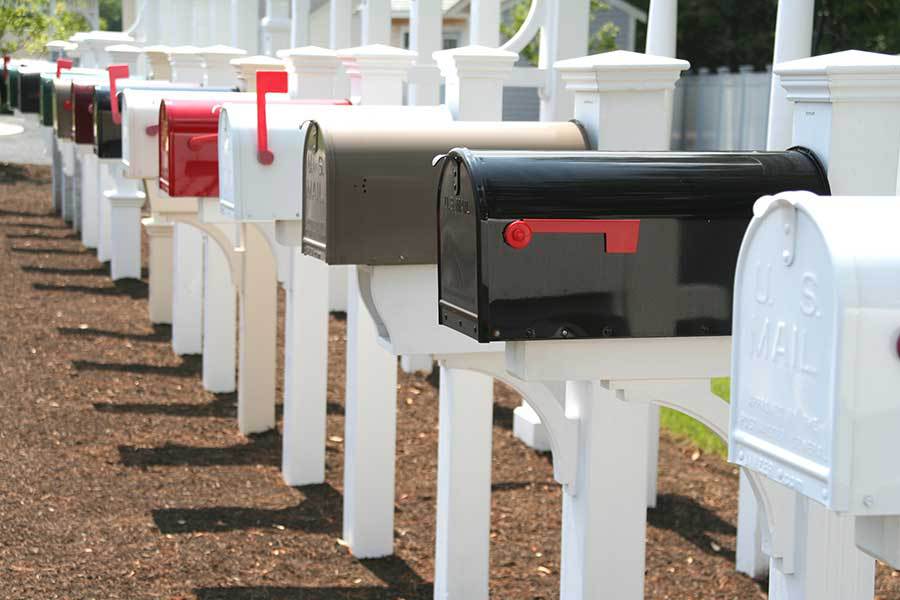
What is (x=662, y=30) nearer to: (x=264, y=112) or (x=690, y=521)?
(x=264, y=112)

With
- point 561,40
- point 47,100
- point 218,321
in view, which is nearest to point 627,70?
point 561,40

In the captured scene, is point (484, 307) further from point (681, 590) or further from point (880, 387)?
point (681, 590)

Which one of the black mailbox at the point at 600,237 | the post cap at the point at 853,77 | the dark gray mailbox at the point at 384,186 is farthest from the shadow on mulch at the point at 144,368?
the post cap at the point at 853,77

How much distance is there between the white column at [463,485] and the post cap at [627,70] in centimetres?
162

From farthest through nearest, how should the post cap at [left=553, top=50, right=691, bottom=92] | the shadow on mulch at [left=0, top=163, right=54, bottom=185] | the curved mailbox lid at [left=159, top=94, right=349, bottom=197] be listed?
1. the shadow on mulch at [left=0, top=163, right=54, bottom=185]
2. the curved mailbox lid at [left=159, top=94, right=349, bottom=197]
3. the post cap at [left=553, top=50, right=691, bottom=92]

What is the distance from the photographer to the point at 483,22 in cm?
561

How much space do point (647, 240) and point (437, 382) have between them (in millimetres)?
6783

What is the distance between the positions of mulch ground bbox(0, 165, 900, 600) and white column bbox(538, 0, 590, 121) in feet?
5.79

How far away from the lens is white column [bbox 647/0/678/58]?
5.51 meters

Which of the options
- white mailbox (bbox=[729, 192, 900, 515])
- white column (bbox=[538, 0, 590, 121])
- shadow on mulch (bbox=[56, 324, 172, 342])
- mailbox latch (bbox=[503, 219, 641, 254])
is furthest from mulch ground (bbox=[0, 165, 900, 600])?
white mailbox (bbox=[729, 192, 900, 515])

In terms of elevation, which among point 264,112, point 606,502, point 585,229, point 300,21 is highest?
point 300,21

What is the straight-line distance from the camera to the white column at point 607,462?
318cm

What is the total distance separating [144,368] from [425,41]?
119 inches

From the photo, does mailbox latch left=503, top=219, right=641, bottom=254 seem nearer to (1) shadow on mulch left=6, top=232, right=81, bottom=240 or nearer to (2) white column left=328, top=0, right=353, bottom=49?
(2) white column left=328, top=0, right=353, bottom=49
